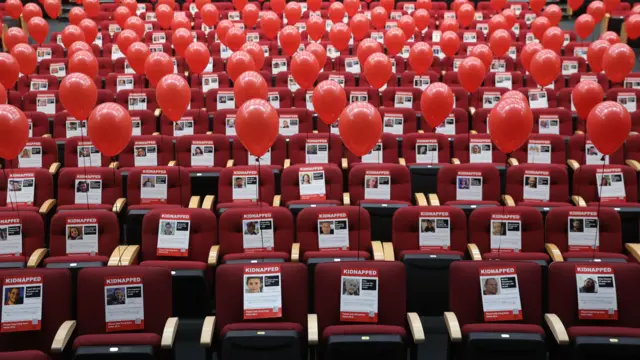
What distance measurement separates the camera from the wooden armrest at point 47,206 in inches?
193

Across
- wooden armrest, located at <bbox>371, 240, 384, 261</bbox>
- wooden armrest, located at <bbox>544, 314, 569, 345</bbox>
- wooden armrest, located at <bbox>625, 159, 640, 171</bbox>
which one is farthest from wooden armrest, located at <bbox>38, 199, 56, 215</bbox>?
wooden armrest, located at <bbox>625, 159, 640, 171</bbox>

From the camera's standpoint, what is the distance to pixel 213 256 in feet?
13.9

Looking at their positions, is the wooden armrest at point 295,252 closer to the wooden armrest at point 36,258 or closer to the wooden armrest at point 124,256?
the wooden armrest at point 124,256

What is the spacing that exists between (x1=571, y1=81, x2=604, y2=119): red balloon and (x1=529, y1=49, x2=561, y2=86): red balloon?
809 millimetres

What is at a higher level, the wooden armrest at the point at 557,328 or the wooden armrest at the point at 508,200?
the wooden armrest at the point at 508,200

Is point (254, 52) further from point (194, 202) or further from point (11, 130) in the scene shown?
point (11, 130)

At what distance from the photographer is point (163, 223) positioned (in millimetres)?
4387

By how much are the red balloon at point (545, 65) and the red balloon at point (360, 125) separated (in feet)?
9.56

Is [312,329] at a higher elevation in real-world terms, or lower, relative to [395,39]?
lower

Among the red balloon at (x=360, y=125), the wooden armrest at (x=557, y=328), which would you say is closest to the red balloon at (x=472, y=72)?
the red balloon at (x=360, y=125)

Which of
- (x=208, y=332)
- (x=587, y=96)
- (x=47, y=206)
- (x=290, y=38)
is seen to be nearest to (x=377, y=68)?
(x=290, y=38)

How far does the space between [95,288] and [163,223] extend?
2.86ft

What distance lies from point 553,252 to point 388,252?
1097 millimetres

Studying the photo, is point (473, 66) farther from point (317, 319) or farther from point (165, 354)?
point (165, 354)
